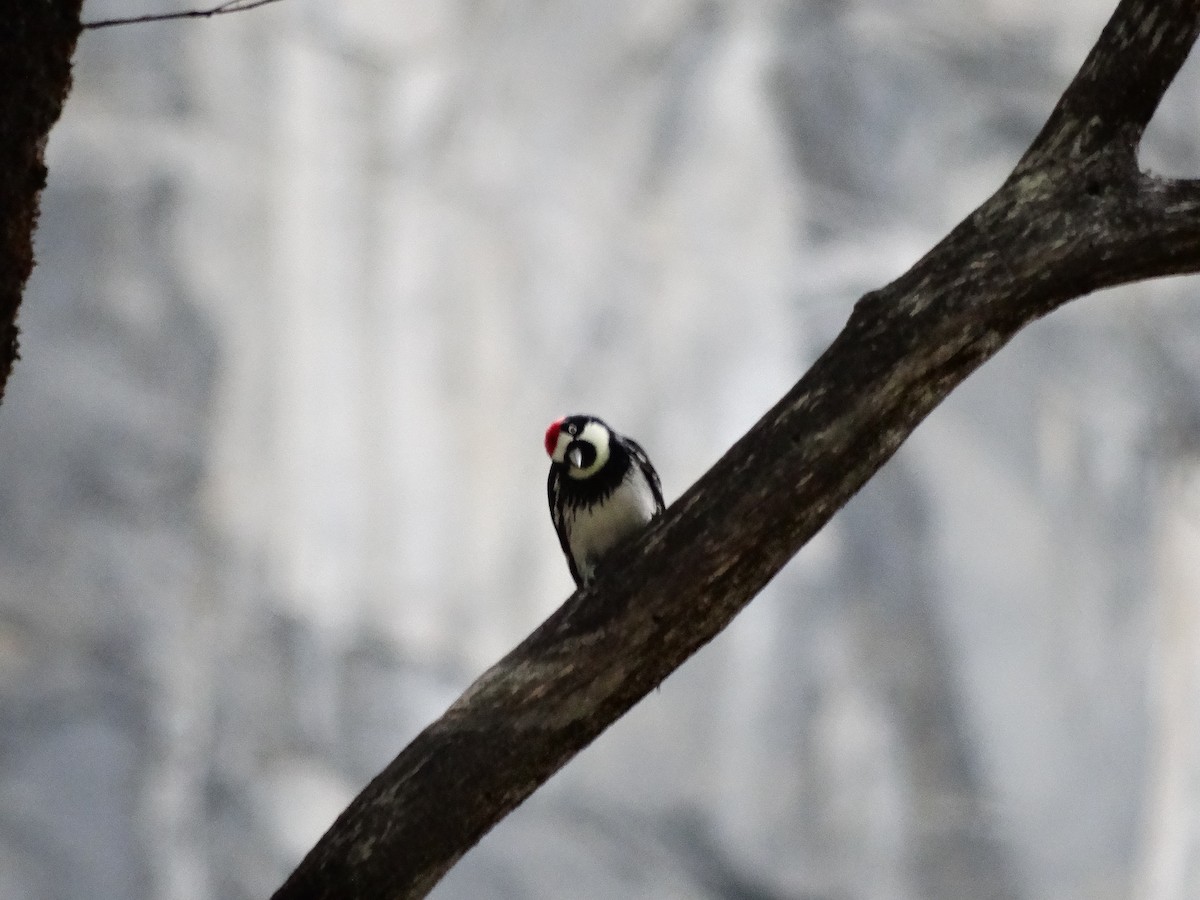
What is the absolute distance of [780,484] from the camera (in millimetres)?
1520

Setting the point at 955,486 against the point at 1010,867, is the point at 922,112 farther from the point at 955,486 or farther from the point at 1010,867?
the point at 1010,867

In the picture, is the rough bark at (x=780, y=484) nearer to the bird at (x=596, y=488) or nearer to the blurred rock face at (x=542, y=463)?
the bird at (x=596, y=488)

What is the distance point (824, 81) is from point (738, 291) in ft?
2.71

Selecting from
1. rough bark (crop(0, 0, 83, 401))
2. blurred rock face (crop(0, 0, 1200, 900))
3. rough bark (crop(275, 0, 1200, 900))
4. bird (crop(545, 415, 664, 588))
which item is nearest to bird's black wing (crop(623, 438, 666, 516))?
bird (crop(545, 415, 664, 588))

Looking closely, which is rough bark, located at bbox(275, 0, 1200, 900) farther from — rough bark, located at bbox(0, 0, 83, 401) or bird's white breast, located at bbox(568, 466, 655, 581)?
bird's white breast, located at bbox(568, 466, 655, 581)

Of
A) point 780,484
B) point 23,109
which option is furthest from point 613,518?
point 23,109

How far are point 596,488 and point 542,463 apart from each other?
2.39m

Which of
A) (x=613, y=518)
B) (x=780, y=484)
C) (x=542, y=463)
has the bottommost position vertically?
(x=780, y=484)

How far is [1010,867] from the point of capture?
461cm

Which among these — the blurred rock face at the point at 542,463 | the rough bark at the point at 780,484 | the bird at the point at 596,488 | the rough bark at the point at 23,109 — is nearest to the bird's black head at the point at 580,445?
the bird at the point at 596,488

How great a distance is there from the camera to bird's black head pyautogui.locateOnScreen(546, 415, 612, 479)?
249 cm

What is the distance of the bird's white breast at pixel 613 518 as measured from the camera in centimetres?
245

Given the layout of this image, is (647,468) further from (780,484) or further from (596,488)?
(780,484)

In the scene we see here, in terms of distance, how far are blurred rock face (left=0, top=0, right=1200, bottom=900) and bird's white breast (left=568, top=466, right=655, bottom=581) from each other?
7.29 ft
